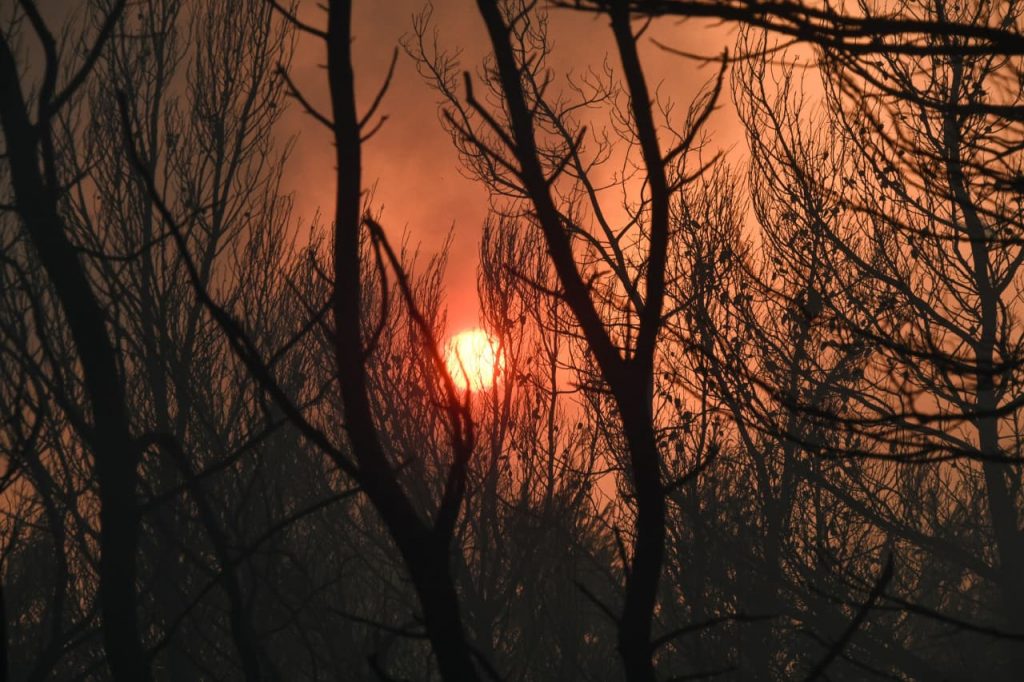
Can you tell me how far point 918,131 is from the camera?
7844 millimetres

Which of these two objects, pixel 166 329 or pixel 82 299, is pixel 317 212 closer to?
pixel 166 329

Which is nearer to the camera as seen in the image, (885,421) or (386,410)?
(885,421)

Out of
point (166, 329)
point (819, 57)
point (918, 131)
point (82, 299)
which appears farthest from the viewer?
point (166, 329)

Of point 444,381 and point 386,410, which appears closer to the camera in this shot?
point 444,381

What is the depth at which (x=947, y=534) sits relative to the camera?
9.73 metres

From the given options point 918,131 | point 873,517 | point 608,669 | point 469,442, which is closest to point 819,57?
point 469,442

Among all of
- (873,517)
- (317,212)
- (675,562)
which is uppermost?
(317,212)

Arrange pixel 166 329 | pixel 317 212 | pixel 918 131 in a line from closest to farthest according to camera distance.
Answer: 1. pixel 918 131
2. pixel 166 329
3. pixel 317 212

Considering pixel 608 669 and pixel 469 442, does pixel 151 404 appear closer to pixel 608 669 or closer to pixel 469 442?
pixel 608 669

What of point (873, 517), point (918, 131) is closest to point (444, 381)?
point (918, 131)

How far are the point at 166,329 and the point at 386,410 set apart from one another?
8.99 ft

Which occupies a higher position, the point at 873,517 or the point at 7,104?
the point at 873,517

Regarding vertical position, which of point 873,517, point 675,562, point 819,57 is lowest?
point 819,57

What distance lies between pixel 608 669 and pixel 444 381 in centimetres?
1374
